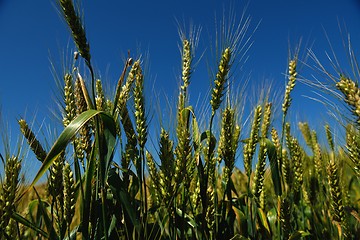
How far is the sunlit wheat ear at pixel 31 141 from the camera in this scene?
172 cm

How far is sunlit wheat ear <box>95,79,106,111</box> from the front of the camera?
5.77ft

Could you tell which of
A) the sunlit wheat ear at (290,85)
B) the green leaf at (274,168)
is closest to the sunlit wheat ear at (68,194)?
the green leaf at (274,168)

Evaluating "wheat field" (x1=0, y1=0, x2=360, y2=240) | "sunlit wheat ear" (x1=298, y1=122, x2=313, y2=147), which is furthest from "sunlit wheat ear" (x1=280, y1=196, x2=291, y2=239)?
"sunlit wheat ear" (x1=298, y1=122, x2=313, y2=147)

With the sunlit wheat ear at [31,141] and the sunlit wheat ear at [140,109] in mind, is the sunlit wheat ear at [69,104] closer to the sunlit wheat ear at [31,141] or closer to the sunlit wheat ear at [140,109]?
the sunlit wheat ear at [31,141]

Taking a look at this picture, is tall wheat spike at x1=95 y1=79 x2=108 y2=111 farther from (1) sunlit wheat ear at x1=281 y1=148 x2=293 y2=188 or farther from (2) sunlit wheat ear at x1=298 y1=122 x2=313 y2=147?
(2) sunlit wheat ear at x1=298 y1=122 x2=313 y2=147

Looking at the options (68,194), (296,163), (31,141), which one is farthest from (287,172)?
(31,141)

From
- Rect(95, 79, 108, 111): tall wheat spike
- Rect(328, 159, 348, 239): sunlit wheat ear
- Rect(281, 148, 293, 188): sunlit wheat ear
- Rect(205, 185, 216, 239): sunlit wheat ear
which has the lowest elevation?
Rect(205, 185, 216, 239): sunlit wheat ear

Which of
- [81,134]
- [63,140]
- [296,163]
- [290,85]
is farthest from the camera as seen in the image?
[296,163]

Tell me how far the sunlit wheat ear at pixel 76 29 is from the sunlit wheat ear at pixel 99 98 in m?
0.37

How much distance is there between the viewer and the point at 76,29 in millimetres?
1435

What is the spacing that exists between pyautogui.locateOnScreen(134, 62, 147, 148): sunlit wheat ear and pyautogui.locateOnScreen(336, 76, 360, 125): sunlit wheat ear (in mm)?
928

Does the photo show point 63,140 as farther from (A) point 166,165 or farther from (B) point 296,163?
(B) point 296,163

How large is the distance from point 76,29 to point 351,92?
1.18 metres

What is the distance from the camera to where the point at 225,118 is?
1.98 m
